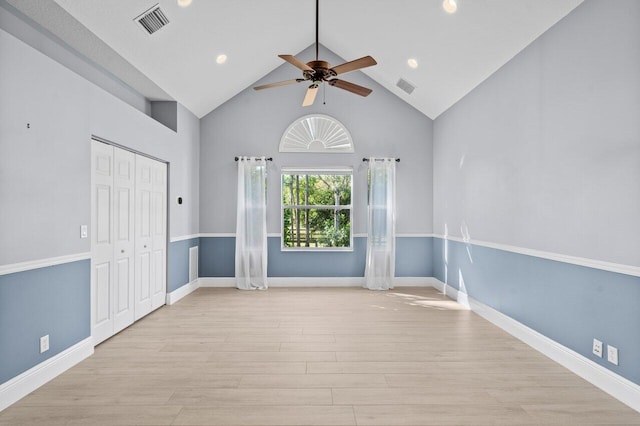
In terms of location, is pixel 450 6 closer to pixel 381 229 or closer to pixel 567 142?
pixel 567 142

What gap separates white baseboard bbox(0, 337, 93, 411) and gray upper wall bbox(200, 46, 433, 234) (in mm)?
3099

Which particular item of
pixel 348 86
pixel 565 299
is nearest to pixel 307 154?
pixel 348 86

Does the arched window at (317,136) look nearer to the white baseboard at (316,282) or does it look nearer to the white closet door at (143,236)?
the white baseboard at (316,282)

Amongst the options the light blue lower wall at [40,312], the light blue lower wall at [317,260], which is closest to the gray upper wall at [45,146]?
the light blue lower wall at [40,312]

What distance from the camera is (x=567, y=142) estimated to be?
2.97 metres

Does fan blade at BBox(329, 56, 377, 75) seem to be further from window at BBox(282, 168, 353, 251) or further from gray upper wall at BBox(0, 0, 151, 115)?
window at BBox(282, 168, 353, 251)

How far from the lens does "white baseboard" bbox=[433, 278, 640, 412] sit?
2.42m

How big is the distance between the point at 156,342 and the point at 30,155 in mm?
1930

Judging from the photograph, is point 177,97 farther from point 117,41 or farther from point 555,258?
point 555,258

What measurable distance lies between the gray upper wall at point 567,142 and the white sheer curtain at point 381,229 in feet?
5.05

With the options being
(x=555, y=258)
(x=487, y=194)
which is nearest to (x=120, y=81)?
(x=487, y=194)

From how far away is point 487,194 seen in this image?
4273 mm

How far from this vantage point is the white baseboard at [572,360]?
2416 millimetres

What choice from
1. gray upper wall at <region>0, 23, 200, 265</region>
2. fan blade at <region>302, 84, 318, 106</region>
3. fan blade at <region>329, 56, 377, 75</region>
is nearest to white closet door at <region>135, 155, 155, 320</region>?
gray upper wall at <region>0, 23, 200, 265</region>
